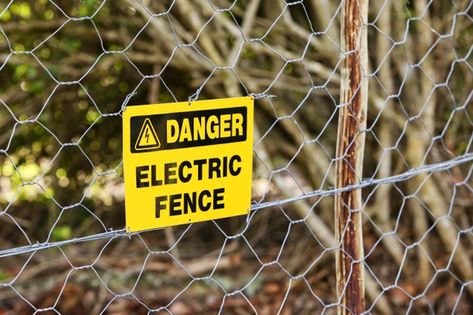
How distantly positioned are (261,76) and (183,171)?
119 centimetres

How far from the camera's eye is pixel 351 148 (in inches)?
70.1

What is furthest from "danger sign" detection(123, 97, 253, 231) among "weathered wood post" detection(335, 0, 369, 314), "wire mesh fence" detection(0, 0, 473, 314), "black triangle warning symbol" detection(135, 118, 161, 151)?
"wire mesh fence" detection(0, 0, 473, 314)

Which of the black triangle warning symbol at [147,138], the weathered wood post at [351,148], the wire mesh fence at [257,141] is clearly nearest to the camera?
the black triangle warning symbol at [147,138]

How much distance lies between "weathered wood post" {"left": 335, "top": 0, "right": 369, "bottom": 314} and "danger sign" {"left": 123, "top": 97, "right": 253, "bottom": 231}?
0.28m

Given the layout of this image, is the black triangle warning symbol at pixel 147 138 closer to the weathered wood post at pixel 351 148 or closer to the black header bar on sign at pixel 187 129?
the black header bar on sign at pixel 187 129

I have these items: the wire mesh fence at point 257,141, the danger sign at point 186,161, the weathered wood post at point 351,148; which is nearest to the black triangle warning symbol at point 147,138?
the danger sign at point 186,161

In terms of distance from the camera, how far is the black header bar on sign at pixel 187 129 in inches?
57.9

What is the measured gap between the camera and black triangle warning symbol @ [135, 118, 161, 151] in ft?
4.83

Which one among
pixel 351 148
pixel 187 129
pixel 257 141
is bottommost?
pixel 257 141

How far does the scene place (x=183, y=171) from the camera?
1.53 meters

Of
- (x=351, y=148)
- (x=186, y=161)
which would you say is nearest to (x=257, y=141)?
(x=351, y=148)

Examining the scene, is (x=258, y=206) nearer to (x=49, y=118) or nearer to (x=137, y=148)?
(x=137, y=148)

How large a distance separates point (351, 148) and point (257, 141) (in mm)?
713

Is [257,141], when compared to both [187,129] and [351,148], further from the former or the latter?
[187,129]
